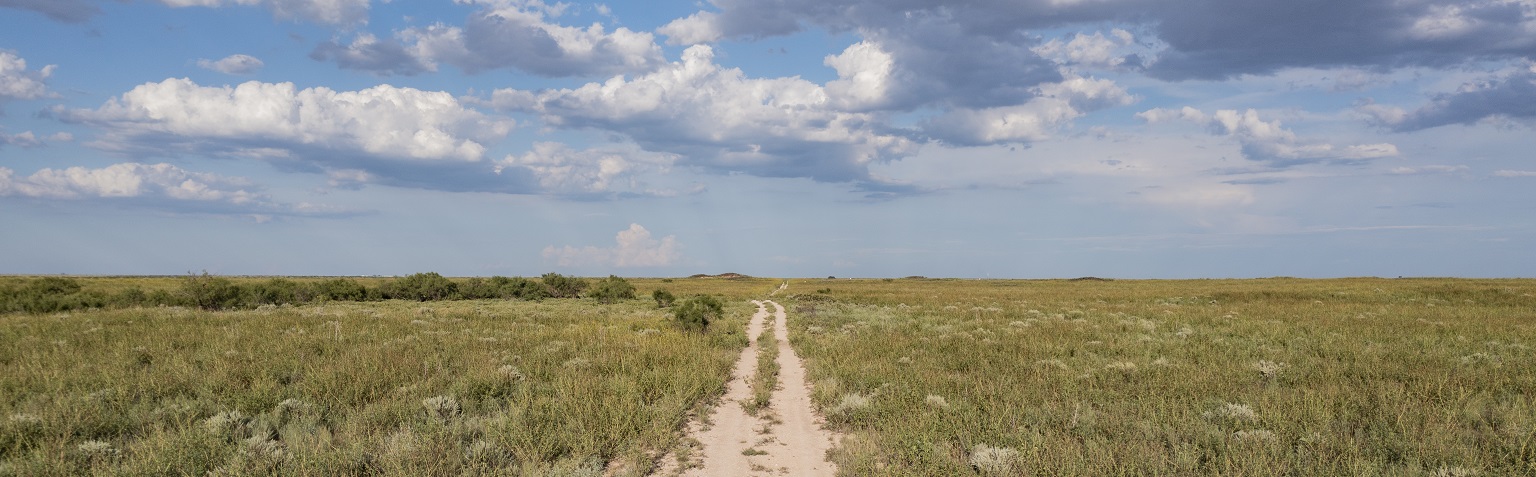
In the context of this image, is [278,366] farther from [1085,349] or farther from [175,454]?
[1085,349]

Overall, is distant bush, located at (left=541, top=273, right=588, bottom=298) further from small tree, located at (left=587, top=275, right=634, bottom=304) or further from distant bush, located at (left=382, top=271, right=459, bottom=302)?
distant bush, located at (left=382, top=271, right=459, bottom=302)

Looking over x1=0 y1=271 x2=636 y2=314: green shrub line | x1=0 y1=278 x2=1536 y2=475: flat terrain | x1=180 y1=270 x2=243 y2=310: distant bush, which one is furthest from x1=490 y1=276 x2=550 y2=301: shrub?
x1=0 y1=278 x2=1536 y2=475: flat terrain

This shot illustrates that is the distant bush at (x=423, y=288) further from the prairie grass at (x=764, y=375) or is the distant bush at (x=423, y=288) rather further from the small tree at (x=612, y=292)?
the prairie grass at (x=764, y=375)

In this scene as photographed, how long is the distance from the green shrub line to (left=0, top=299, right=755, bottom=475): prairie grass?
23804 millimetres

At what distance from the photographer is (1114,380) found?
12.4 metres

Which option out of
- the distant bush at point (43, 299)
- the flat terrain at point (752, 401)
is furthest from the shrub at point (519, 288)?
the flat terrain at point (752, 401)

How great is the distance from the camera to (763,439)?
9102 mm

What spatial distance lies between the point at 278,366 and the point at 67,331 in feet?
41.9

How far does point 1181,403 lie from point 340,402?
515 inches

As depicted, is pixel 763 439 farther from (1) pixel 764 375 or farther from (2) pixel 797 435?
(1) pixel 764 375

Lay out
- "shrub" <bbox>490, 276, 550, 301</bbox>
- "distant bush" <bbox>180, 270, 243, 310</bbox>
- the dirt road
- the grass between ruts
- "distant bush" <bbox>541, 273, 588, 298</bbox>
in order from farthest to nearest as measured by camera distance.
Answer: "distant bush" <bbox>541, 273, 588, 298</bbox> < "shrub" <bbox>490, 276, 550, 301</bbox> < "distant bush" <bbox>180, 270, 243, 310</bbox> < the grass between ruts < the dirt road

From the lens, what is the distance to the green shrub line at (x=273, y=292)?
35781mm

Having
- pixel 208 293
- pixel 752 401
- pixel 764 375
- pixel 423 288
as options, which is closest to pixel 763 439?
pixel 752 401

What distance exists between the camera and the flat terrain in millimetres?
7312
